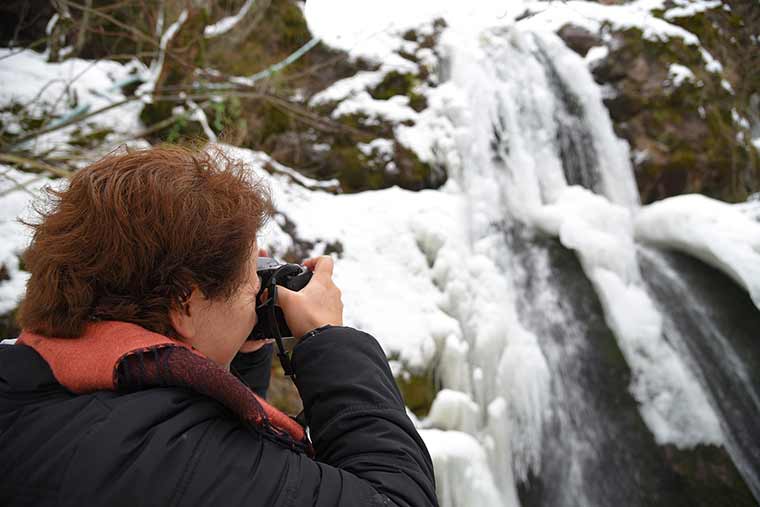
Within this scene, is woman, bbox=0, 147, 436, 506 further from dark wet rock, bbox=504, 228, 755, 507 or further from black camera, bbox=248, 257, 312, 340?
dark wet rock, bbox=504, 228, 755, 507

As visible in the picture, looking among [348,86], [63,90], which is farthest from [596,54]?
[63,90]

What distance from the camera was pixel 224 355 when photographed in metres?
0.91

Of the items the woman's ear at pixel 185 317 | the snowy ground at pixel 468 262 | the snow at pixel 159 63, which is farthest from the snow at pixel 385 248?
the woman's ear at pixel 185 317

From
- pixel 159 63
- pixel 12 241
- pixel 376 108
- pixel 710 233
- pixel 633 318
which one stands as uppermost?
pixel 159 63

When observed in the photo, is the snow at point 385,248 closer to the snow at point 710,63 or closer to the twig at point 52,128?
the twig at point 52,128

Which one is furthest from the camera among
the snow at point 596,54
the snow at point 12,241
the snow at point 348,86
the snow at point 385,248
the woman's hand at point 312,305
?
the snow at point 596,54

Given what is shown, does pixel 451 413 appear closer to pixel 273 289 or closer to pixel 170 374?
pixel 273 289

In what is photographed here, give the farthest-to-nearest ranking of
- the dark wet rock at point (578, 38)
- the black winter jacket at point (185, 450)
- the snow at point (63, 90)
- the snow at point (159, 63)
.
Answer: the dark wet rock at point (578, 38) < the snow at point (159, 63) < the snow at point (63, 90) < the black winter jacket at point (185, 450)

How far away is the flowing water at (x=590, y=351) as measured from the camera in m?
3.10

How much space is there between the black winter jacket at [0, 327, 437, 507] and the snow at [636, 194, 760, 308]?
136 inches

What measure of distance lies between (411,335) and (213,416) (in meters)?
2.53

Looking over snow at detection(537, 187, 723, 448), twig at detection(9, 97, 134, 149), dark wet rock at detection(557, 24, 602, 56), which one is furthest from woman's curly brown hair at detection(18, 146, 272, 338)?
dark wet rock at detection(557, 24, 602, 56)

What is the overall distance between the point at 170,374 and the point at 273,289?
284 mm

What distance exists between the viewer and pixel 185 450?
2.17ft
